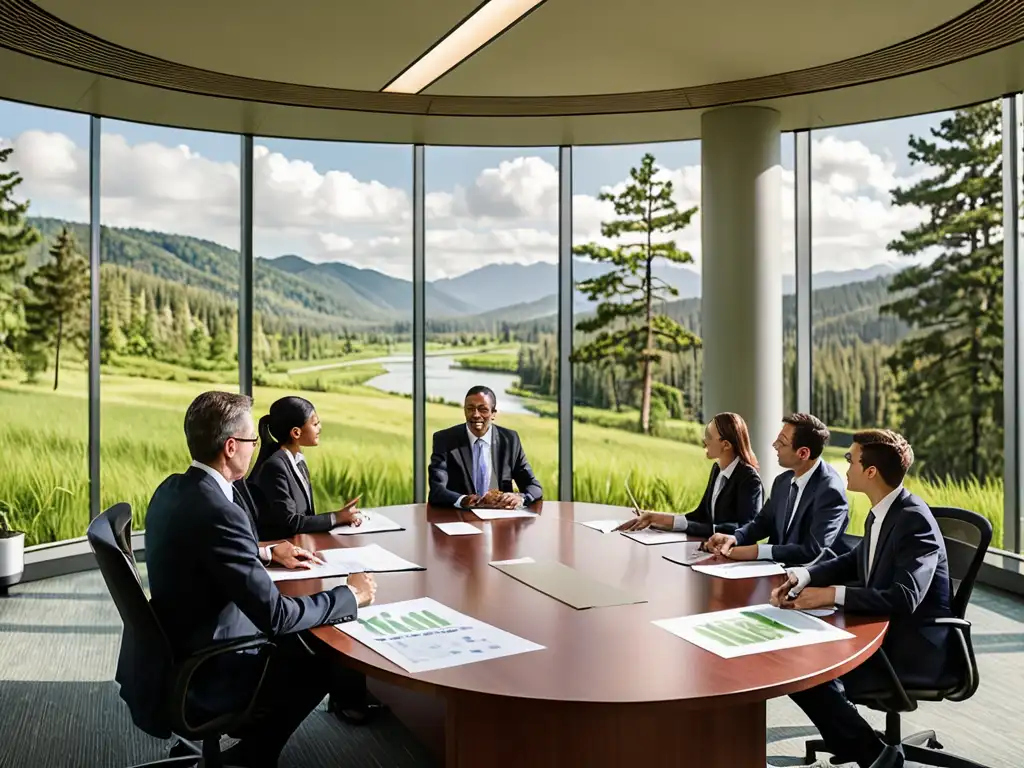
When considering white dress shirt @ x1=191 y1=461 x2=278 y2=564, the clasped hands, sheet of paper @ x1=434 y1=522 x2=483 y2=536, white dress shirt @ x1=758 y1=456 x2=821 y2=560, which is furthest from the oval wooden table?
the clasped hands

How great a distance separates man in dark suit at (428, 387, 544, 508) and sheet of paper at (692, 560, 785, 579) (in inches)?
69.0

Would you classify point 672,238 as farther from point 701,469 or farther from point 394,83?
point 394,83

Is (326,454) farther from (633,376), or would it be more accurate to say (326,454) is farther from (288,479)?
(288,479)

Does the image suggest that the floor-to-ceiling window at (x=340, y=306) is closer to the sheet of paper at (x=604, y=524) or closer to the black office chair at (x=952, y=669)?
the sheet of paper at (x=604, y=524)

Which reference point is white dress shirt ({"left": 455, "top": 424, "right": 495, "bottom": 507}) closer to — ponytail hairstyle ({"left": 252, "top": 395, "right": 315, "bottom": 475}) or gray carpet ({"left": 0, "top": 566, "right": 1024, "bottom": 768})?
ponytail hairstyle ({"left": 252, "top": 395, "right": 315, "bottom": 475})

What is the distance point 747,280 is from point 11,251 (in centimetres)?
556

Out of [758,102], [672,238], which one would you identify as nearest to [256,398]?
[672,238]

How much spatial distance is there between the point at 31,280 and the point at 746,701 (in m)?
6.59

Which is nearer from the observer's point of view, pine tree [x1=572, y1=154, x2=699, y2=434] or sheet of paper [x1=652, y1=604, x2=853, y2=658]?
sheet of paper [x1=652, y1=604, x2=853, y2=658]

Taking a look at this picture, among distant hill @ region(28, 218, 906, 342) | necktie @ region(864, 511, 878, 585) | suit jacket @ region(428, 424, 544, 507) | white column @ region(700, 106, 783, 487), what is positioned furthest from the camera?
distant hill @ region(28, 218, 906, 342)

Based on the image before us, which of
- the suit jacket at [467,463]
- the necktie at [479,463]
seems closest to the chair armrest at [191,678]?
the suit jacket at [467,463]

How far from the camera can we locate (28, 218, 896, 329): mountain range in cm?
780

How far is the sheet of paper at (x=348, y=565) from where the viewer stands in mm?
3355

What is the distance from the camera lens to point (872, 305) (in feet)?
25.7
